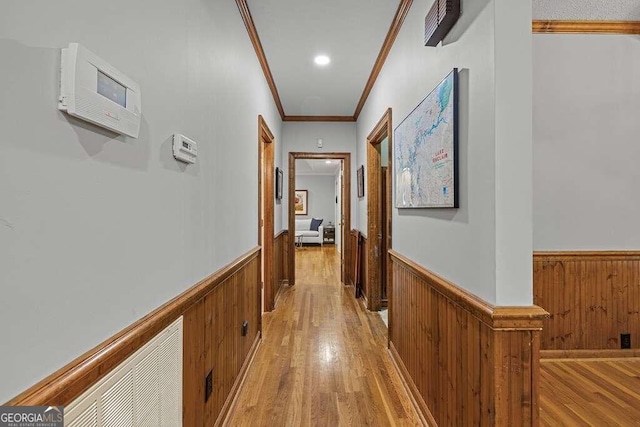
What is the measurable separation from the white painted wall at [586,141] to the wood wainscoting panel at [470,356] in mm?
1414

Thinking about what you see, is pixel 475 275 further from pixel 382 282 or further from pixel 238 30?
pixel 382 282

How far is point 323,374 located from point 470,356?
4.30 feet

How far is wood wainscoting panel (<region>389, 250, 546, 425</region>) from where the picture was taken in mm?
1143

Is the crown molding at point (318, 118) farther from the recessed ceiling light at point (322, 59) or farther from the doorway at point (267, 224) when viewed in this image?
the recessed ceiling light at point (322, 59)

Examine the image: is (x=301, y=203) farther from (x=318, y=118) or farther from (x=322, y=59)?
(x=322, y=59)

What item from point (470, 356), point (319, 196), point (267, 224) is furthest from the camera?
point (319, 196)

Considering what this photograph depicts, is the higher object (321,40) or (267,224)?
(321,40)

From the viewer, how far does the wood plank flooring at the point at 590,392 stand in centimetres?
182

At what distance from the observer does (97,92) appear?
2.40 ft

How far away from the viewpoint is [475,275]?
128 centimetres

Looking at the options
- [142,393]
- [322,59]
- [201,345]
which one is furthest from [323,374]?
[322,59]

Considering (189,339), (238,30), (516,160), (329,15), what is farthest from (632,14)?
(189,339)

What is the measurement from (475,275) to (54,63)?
55.9 inches

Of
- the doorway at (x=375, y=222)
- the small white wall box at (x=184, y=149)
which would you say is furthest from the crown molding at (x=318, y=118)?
the small white wall box at (x=184, y=149)
